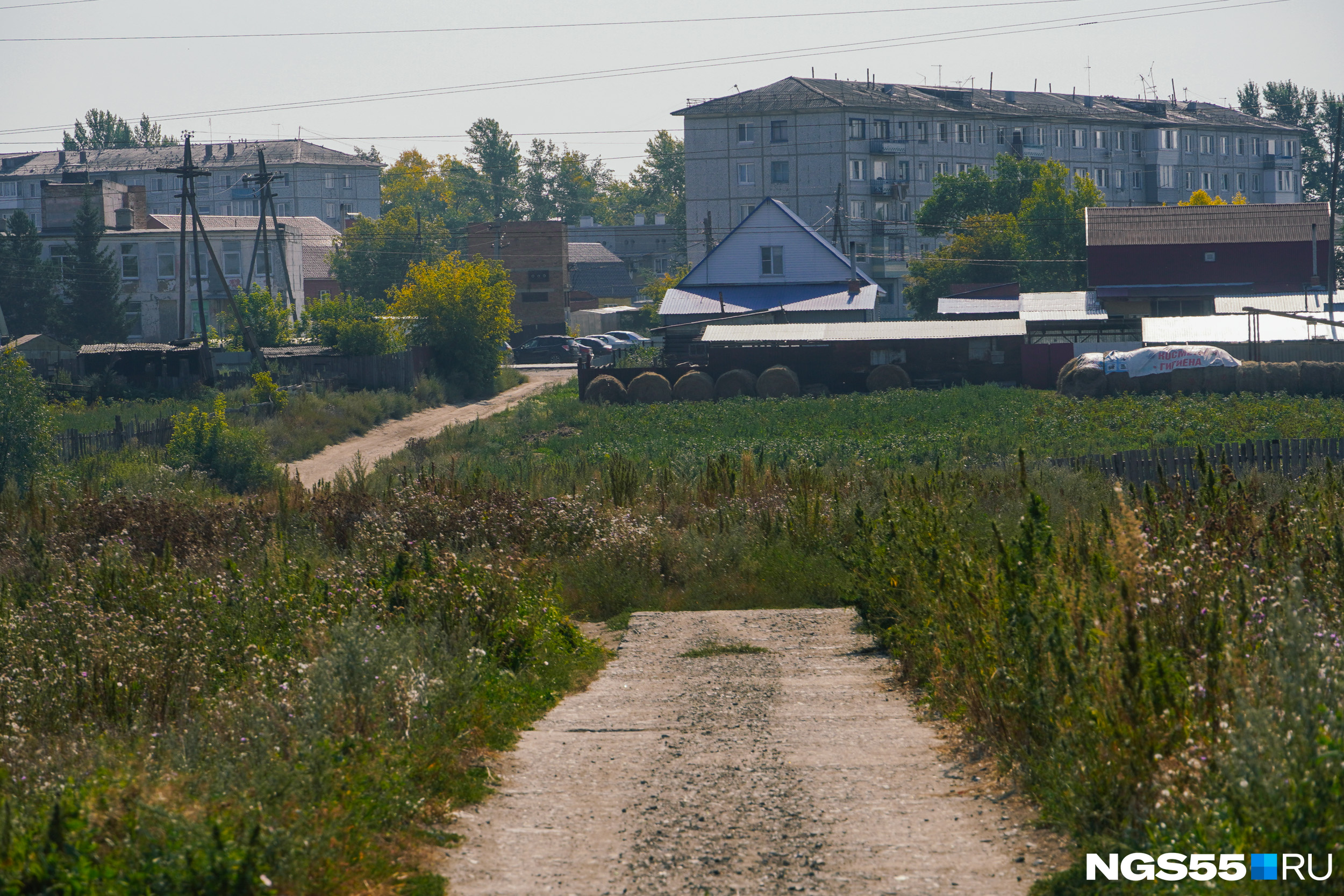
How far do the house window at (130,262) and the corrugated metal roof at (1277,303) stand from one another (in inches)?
2333

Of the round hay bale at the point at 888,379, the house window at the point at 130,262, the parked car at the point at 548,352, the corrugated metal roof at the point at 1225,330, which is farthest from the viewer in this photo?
the house window at the point at 130,262

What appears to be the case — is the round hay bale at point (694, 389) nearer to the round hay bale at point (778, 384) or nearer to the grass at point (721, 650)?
the round hay bale at point (778, 384)

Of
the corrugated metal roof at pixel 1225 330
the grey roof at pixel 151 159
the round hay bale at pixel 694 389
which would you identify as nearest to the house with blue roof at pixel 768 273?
the round hay bale at pixel 694 389

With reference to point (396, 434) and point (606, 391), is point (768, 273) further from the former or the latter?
point (396, 434)

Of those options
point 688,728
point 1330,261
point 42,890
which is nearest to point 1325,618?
point 688,728

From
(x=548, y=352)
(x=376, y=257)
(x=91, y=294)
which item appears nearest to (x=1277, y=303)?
(x=548, y=352)

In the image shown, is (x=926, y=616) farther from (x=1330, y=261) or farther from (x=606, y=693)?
(x=1330, y=261)

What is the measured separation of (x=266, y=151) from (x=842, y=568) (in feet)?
365

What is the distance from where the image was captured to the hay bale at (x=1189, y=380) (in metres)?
35.5

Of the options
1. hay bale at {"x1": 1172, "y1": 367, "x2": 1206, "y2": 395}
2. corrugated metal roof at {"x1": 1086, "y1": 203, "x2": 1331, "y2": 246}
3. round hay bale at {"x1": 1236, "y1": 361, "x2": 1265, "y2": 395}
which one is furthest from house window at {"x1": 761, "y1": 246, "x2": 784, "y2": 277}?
round hay bale at {"x1": 1236, "y1": 361, "x2": 1265, "y2": 395}

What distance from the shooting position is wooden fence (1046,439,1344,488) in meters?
17.4

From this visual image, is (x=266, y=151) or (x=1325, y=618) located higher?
(x=266, y=151)

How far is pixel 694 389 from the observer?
139 ft

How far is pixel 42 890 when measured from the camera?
3.98m
